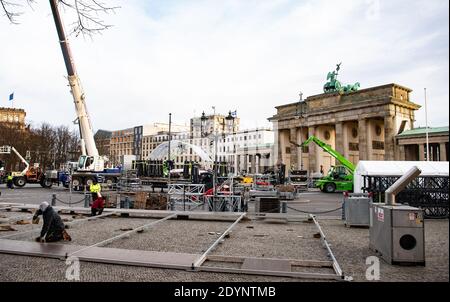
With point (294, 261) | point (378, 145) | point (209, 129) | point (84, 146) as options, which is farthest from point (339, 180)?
point (209, 129)

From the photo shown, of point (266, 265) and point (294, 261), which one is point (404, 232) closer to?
point (294, 261)

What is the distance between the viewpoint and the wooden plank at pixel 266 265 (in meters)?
7.52

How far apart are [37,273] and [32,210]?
45.9ft

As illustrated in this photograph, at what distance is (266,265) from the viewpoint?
311 inches

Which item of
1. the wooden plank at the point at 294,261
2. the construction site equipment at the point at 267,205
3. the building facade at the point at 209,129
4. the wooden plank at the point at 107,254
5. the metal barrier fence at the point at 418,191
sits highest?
the building facade at the point at 209,129

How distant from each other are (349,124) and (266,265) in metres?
63.3

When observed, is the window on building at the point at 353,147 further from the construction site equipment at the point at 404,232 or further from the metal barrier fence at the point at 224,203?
the construction site equipment at the point at 404,232

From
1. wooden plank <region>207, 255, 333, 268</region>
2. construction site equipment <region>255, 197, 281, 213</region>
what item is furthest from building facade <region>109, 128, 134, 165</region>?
wooden plank <region>207, 255, 333, 268</region>

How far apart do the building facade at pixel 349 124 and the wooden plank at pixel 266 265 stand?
4529cm

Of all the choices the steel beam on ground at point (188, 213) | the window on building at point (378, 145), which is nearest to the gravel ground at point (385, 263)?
the steel beam on ground at point (188, 213)

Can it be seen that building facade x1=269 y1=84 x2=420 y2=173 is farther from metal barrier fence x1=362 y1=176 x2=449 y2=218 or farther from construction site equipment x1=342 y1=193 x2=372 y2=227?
construction site equipment x1=342 y1=193 x2=372 y2=227

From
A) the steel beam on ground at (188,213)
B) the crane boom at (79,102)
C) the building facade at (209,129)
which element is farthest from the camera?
the building facade at (209,129)

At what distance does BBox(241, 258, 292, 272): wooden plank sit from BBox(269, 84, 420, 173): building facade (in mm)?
45288
